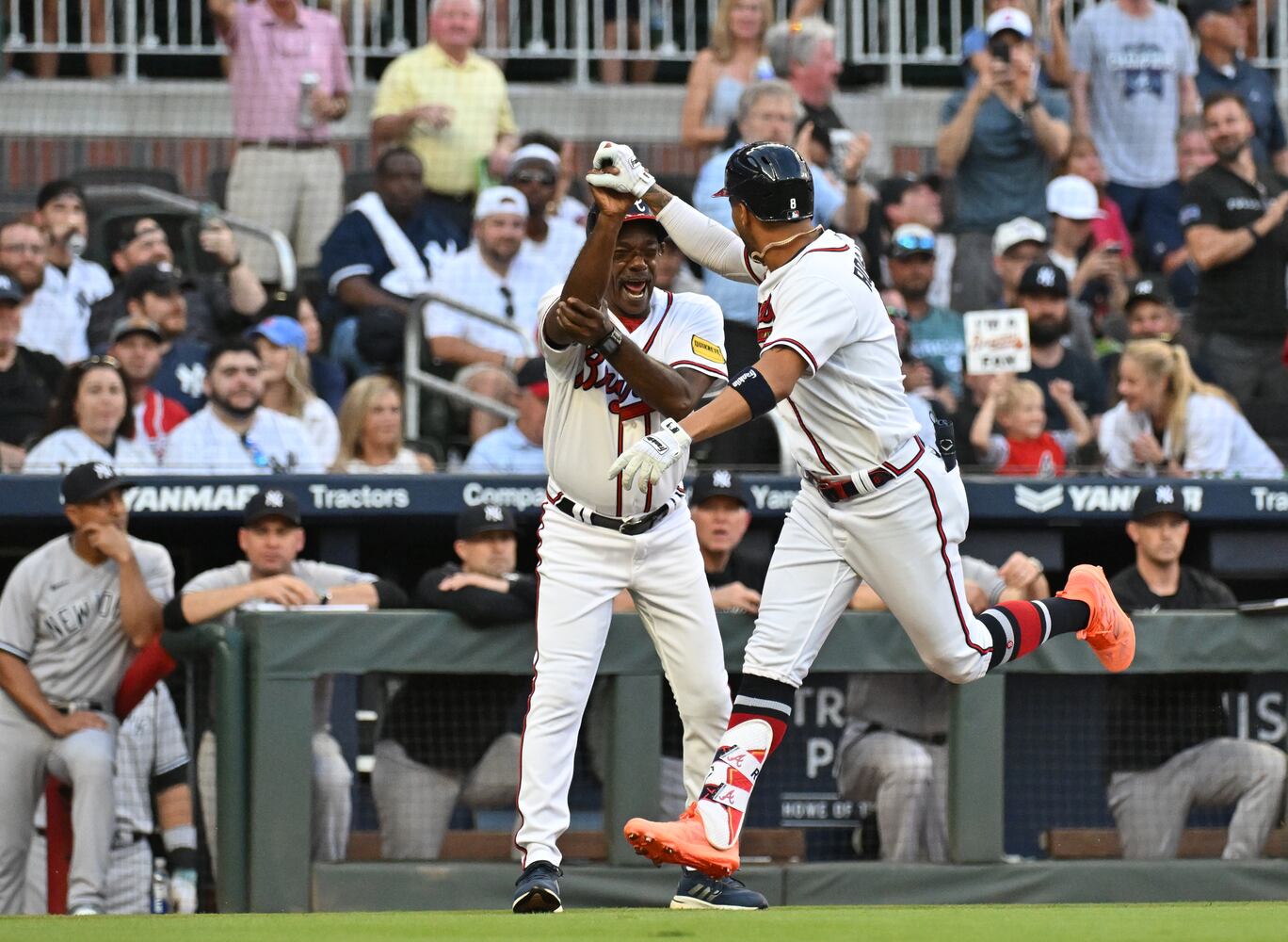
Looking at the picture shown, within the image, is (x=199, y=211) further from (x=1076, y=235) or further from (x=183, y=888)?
(x=1076, y=235)

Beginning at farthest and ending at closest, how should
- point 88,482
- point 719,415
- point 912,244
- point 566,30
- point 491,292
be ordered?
point 566,30 < point 912,244 < point 491,292 < point 88,482 < point 719,415

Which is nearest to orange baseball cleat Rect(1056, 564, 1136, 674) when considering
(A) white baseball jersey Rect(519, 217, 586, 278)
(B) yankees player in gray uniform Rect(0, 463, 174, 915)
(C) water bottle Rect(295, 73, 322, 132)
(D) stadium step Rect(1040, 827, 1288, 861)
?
(D) stadium step Rect(1040, 827, 1288, 861)

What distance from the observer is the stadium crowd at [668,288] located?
746 cm

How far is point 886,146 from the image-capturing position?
13.6m

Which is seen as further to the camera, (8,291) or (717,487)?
(8,291)

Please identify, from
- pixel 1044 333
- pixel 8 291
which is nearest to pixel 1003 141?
pixel 1044 333

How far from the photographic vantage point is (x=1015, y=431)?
29.1ft

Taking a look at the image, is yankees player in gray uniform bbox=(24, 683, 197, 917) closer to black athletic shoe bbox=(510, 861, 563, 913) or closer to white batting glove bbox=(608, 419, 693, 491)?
black athletic shoe bbox=(510, 861, 563, 913)

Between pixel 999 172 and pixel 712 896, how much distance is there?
21.7 ft

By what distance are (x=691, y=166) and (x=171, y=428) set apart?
4.83 metres

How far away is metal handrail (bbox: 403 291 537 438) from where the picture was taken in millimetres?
8898

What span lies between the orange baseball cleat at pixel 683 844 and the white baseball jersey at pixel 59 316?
4838 mm

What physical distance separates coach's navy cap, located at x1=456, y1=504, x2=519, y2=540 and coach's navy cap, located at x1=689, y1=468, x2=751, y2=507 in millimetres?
682

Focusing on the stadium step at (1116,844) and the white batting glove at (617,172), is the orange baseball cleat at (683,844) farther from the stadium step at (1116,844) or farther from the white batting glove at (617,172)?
the stadium step at (1116,844)
